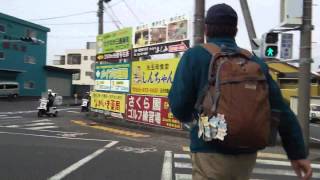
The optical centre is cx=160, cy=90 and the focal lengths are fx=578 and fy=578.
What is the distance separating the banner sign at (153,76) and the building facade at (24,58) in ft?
120

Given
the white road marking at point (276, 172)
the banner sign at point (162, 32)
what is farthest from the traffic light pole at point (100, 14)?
the white road marking at point (276, 172)

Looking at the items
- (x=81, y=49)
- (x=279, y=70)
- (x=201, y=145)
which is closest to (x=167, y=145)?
(x=201, y=145)

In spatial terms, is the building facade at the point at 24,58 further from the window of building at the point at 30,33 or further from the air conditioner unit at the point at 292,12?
the air conditioner unit at the point at 292,12

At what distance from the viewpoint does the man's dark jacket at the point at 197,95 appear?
344 centimetres

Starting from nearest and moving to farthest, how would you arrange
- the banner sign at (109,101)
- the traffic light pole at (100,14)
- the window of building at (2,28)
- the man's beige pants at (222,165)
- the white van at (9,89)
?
the man's beige pants at (222,165), the banner sign at (109,101), the traffic light pole at (100,14), the white van at (9,89), the window of building at (2,28)

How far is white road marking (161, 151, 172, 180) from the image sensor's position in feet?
33.4

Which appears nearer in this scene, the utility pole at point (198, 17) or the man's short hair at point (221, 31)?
the man's short hair at point (221, 31)

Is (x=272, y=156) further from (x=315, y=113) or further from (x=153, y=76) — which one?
(x=315, y=113)

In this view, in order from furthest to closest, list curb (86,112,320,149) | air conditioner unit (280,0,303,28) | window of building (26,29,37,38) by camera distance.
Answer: window of building (26,29,37,38) → curb (86,112,320,149) → air conditioner unit (280,0,303,28)

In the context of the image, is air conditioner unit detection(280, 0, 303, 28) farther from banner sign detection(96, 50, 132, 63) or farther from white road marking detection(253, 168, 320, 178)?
banner sign detection(96, 50, 132, 63)

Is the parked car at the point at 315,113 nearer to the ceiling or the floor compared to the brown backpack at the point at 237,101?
nearer to the floor

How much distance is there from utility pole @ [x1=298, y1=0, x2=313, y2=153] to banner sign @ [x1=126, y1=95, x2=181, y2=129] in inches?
288

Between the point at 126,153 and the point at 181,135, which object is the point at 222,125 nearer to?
the point at 126,153

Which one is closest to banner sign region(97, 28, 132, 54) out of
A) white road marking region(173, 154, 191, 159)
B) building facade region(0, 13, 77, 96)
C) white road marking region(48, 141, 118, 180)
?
white road marking region(48, 141, 118, 180)
